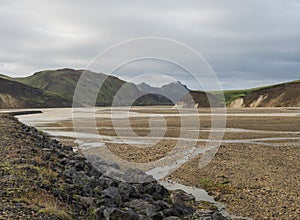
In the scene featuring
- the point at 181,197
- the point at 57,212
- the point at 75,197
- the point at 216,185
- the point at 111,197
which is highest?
the point at 57,212

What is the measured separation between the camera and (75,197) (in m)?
12.8

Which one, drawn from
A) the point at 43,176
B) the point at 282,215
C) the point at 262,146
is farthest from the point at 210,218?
the point at 262,146

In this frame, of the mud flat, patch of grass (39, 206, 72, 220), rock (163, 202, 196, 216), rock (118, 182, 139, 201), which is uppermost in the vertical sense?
patch of grass (39, 206, 72, 220)

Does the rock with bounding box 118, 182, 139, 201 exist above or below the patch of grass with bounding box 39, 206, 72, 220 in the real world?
below

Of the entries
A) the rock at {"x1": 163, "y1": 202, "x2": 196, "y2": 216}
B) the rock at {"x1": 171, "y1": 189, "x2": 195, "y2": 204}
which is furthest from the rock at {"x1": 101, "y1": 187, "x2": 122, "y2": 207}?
the rock at {"x1": 171, "y1": 189, "x2": 195, "y2": 204}

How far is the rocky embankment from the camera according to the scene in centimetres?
1054

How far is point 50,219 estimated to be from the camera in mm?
9523

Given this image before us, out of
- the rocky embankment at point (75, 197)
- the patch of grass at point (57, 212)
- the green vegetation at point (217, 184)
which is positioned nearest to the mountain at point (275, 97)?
the green vegetation at point (217, 184)

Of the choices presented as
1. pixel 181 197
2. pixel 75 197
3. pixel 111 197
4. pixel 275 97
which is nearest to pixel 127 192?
pixel 111 197

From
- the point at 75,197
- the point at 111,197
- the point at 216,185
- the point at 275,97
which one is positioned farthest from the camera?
the point at 275,97

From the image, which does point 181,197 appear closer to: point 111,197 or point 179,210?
point 179,210

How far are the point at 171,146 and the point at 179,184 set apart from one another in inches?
521

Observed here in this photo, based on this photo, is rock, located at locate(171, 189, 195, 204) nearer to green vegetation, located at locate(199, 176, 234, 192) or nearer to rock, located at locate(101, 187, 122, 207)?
green vegetation, located at locate(199, 176, 234, 192)

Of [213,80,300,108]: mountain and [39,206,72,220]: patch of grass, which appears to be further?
[213,80,300,108]: mountain
